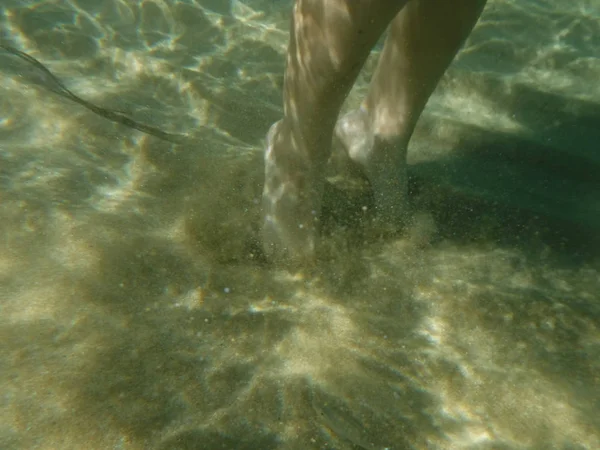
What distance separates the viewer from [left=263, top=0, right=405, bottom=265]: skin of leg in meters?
1.86

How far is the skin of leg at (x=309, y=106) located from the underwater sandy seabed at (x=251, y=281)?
7.4 inches

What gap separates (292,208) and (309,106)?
0.57 meters

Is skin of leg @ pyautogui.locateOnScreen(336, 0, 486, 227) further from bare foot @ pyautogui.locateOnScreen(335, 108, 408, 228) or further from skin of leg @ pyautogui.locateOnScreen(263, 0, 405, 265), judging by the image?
skin of leg @ pyautogui.locateOnScreen(263, 0, 405, 265)

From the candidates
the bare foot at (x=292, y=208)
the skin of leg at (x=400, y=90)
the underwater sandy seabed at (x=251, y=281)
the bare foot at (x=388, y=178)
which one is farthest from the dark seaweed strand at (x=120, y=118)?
the bare foot at (x=388, y=178)

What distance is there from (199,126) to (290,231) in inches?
57.2

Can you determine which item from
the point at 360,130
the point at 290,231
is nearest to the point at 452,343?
the point at 290,231

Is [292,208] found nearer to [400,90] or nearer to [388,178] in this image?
[388,178]

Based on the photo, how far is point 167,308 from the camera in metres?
2.02

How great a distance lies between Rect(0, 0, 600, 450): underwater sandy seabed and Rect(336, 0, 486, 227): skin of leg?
0.22 m

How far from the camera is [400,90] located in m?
2.61

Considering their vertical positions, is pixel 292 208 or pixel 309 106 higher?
pixel 309 106

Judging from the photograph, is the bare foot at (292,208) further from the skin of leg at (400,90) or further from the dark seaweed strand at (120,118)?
the dark seaweed strand at (120,118)

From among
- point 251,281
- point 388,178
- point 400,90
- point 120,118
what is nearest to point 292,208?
point 251,281

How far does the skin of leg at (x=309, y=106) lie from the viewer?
1856 mm
